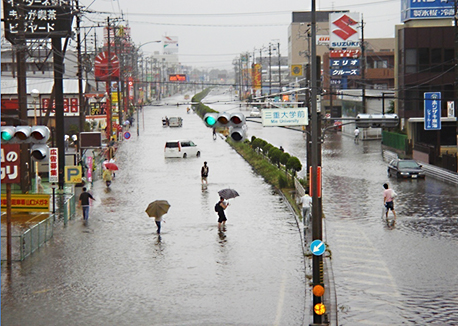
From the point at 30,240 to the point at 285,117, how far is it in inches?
359

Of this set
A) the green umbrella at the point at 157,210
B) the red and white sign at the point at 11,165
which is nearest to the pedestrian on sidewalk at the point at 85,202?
the green umbrella at the point at 157,210

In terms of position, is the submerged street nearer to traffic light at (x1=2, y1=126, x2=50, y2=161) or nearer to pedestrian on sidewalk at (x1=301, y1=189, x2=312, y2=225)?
pedestrian on sidewalk at (x1=301, y1=189, x2=312, y2=225)

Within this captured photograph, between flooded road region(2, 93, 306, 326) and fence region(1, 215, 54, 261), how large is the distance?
27 cm

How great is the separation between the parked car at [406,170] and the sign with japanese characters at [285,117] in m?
23.5

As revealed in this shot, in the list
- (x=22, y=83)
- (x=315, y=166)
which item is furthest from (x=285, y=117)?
(x=22, y=83)

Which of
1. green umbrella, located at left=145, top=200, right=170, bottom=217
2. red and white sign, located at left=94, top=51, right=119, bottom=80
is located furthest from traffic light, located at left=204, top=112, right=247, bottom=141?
red and white sign, located at left=94, top=51, right=119, bottom=80

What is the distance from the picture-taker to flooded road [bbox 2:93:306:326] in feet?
53.9

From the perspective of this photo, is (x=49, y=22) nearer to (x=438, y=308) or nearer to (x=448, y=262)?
(x=448, y=262)

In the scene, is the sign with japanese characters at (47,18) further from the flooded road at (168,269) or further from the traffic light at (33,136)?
the traffic light at (33,136)

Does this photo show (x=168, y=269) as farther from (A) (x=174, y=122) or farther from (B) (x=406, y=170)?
(A) (x=174, y=122)

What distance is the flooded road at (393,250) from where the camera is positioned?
16547 mm

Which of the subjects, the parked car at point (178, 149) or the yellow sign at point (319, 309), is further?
the parked car at point (178, 149)

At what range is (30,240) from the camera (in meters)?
22.4

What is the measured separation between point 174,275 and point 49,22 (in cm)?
2363
